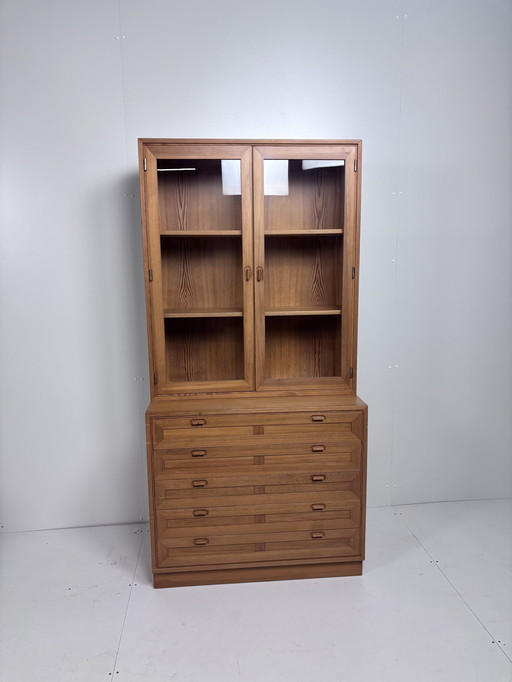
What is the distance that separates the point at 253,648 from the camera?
1794mm

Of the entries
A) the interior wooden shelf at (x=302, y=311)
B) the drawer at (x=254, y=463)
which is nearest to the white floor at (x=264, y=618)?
the drawer at (x=254, y=463)

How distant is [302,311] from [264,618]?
128cm

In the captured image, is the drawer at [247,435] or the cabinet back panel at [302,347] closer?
the drawer at [247,435]

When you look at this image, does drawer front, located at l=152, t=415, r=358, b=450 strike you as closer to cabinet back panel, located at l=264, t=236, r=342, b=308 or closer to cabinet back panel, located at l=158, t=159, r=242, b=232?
cabinet back panel, located at l=264, t=236, r=342, b=308

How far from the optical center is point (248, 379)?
7.37 feet

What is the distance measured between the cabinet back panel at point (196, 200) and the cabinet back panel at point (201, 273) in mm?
79

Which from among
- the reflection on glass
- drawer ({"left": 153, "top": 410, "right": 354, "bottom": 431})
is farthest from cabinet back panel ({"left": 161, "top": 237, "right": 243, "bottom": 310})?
drawer ({"left": 153, "top": 410, "right": 354, "bottom": 431})

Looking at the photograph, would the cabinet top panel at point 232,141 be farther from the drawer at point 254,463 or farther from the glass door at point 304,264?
the drawer at point 254,463

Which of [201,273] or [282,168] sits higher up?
[282,168]

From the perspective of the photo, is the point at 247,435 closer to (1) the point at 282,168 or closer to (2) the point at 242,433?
(2) the point at 242,433

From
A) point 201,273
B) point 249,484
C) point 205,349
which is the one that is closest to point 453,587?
point 249,484

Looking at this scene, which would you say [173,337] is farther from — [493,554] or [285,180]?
[493,554]

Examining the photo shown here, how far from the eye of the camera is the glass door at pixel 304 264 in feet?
7.07

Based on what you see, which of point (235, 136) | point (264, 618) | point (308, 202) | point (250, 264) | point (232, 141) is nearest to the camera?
point (264, 618)
